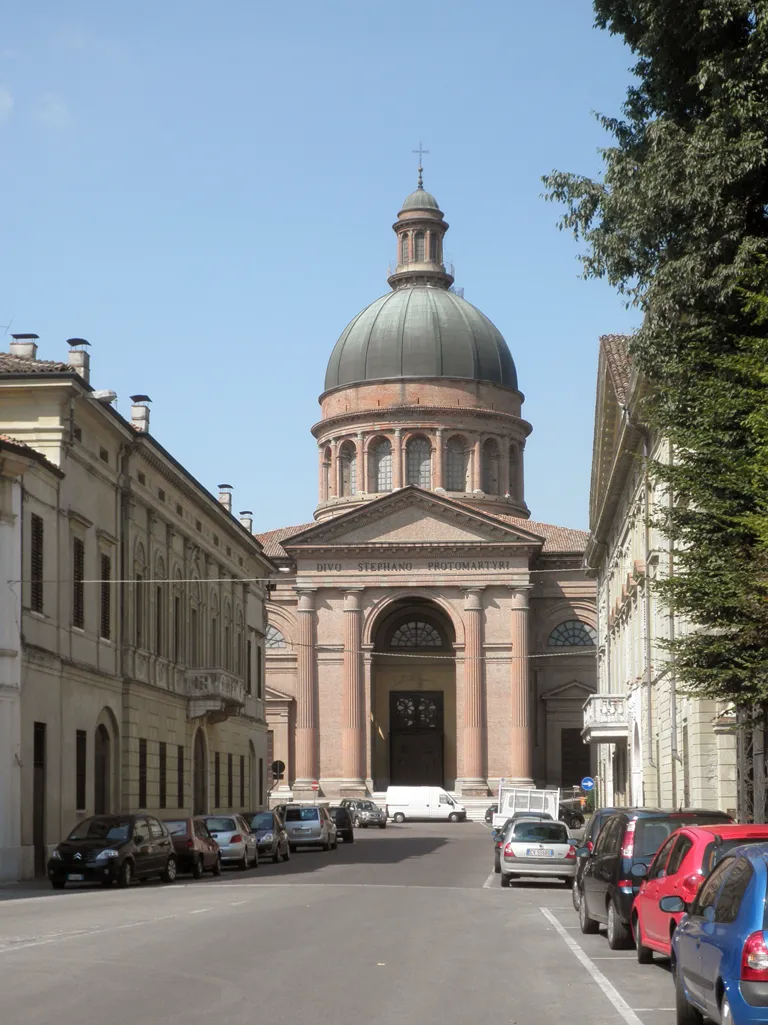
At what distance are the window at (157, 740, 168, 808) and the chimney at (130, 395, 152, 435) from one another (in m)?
8.47

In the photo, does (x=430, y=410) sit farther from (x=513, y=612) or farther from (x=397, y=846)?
(x=397, y=846)

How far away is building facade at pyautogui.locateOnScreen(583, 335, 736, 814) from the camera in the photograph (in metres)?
29.5

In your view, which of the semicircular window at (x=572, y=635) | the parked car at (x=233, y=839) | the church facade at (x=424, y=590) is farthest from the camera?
the semicircular window at (x=572, y=635)

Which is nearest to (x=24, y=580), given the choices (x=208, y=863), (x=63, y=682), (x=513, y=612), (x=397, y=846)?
(x=63, y=682)

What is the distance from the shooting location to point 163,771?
143 ft

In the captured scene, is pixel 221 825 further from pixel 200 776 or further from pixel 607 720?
pixel 607 720

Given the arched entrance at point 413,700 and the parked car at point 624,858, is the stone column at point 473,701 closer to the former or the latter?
the arched entrance at point 413,700

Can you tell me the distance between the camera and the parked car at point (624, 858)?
16.1m

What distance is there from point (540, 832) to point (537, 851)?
21.3 inches

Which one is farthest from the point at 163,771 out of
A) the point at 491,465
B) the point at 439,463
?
the point at 491,465

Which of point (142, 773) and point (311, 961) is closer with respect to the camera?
point (311, 961)

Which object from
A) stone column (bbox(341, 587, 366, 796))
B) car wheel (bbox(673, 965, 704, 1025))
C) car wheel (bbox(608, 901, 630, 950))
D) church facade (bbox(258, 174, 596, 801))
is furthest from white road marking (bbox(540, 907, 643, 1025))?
church facade (bbox(258, 174, 596, 801))

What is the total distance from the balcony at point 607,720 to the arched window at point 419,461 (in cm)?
3822

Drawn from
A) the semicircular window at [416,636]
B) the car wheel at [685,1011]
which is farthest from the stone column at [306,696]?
the car wheel at [685,1011]
